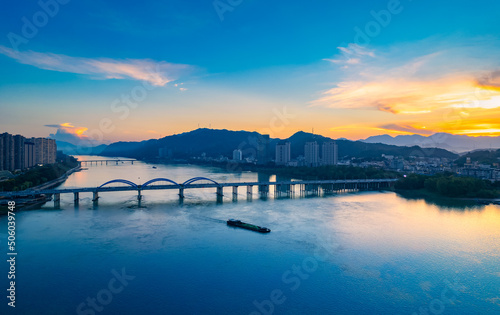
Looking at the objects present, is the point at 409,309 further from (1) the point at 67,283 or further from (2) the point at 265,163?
(2) the point at 265,163

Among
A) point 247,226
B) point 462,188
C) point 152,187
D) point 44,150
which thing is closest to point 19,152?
point 44,150

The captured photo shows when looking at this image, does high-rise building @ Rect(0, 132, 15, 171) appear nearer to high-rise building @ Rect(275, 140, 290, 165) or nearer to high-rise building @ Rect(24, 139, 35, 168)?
high-rise building @ Rect(24, 139, 35, 168)

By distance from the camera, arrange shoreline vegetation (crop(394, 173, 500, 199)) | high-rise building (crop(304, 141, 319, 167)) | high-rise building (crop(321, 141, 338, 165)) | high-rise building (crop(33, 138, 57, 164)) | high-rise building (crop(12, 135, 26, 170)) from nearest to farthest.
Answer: shoreline vegetation (crop(394, 173, 500, 199))
high-rise building (crop(12, 135, 26, 170))
high-rise building (crop(33, 138, 57, 164))
high-rise building (crop(321, 141, 338, 165))
high-rise building (crop(304, 141, 319, 167))

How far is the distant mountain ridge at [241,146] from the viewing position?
83062 millimetres

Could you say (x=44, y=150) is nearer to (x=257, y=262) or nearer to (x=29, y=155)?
(x=29, y=155)

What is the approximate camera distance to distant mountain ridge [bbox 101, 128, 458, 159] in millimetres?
83062

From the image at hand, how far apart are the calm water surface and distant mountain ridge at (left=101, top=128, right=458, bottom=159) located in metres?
65.7

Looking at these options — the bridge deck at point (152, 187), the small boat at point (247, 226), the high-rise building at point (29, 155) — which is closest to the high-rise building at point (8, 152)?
the high-rise building at point (29, 155)

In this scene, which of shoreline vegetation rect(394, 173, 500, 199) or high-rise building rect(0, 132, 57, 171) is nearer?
shoreline vegetation rect(394, 173, 500, 199)

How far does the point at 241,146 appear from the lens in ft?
339

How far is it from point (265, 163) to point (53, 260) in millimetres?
54465

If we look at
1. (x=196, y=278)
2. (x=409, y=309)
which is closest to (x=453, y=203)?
(x=409, y=309)

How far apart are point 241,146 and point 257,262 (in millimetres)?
93375

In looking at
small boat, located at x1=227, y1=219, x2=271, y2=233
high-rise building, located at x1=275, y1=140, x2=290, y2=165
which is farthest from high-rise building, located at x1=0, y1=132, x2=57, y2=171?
high-rise building, located at x1=275, y1=140, x2=290, y2=165
